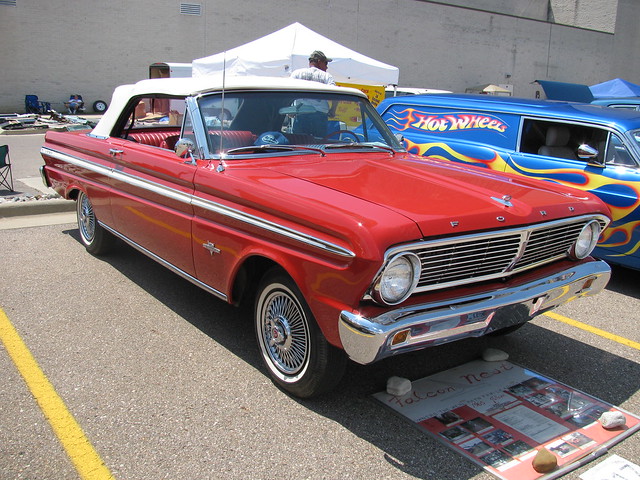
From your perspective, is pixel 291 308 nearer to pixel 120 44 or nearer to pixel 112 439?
pixel 112 439

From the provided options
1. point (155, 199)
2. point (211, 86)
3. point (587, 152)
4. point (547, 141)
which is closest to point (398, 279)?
point (211, 86)

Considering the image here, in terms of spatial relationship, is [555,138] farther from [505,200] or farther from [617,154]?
[505,200]

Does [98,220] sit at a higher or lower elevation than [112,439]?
higher

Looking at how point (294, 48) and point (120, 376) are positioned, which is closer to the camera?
point (120, 376)

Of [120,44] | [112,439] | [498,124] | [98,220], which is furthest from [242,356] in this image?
[120,44]

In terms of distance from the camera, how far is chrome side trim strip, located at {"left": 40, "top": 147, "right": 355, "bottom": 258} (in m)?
2.88

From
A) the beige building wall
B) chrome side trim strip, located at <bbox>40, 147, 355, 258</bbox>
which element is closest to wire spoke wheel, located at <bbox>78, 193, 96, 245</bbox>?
chrome side trim strip, located at <bbox>40, 147, 355, 258</bbox>

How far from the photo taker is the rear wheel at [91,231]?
18.5ft

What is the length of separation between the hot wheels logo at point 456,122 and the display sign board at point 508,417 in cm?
344

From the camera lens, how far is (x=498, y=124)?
21.1ft

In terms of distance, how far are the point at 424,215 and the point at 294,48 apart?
1034cm

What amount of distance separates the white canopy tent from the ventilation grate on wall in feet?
49.0

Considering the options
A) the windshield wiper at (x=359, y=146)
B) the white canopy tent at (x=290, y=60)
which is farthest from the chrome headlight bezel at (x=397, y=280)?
the white canopy tent at (x=290, y=60)

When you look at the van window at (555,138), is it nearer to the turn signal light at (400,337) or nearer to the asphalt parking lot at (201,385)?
the asphalt parking lot at (201,385)
